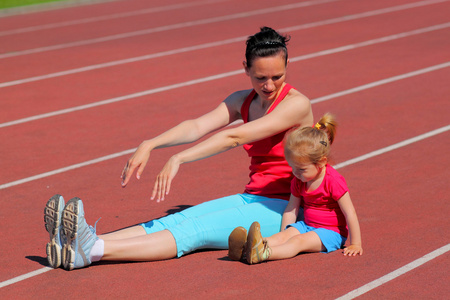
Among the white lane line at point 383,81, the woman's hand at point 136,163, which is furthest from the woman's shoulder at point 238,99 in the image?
the white lane line at point 383,81

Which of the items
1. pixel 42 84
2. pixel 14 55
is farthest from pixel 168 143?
pixel 14 55

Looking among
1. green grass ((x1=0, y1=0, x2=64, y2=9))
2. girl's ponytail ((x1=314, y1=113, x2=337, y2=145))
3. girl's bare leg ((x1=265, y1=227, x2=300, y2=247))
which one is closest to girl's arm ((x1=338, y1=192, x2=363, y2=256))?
girl's bare leg ((x1=265, y1=227, x2=300, y2=247))

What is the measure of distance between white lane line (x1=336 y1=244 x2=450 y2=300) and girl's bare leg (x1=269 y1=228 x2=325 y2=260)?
0.51m

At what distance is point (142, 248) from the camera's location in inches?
177

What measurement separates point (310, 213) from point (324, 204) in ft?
0.38

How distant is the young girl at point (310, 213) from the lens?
4.48 m

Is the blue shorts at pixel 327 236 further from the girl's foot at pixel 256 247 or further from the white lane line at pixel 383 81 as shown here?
the white lane line at pixel 383 81

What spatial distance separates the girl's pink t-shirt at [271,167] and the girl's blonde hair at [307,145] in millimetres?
282

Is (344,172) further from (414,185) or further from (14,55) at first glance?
(14,55)

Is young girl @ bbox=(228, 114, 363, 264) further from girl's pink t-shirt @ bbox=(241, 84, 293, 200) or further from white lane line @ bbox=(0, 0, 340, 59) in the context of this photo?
white lane line @ bbox=(0, 0, 340, 59)

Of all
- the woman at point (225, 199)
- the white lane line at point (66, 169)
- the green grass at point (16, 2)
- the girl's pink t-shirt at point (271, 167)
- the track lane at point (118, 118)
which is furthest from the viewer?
the green grass at point (16, 2)

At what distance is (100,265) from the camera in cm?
459

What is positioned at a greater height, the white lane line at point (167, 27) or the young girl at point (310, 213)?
the white lane line at point (167, 27)

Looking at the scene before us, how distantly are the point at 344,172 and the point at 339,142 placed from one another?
3.10 feet
